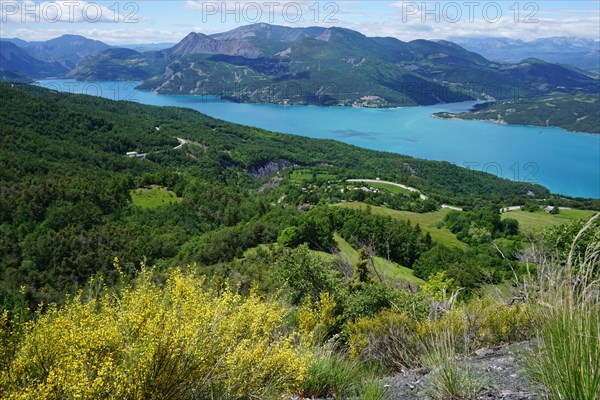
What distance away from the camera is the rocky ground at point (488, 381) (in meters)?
3.62

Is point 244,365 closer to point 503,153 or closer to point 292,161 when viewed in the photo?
point 292,161

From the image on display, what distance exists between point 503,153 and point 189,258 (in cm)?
8928

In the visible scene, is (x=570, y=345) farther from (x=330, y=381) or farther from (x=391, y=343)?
(x=391, y=343)

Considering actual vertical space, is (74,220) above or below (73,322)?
below

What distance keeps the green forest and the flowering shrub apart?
Result: 0.02 m

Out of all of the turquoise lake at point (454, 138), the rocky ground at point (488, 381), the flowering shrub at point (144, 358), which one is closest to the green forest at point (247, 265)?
the flowering shrub at point (144, 358)

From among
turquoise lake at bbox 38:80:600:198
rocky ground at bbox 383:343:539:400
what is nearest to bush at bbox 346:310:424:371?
rocky ground at bbox 383:343:539:400

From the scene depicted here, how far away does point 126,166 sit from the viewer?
59.1 metres

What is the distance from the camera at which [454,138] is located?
359 ft

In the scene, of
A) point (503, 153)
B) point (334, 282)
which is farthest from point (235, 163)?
point (334, 282)

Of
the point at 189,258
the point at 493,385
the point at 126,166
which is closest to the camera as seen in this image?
the point at 493,385

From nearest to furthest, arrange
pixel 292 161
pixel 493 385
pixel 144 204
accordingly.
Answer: pixel 493 385 → pixel 144 204 → pixel 292 161

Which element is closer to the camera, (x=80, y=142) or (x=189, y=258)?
(x=189, y=258)

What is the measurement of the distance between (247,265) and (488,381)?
62.8 ft
